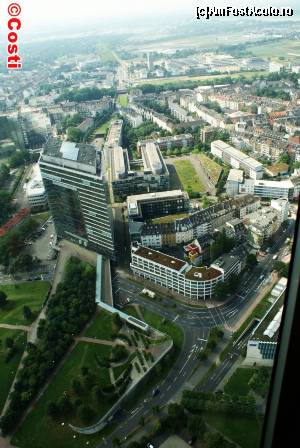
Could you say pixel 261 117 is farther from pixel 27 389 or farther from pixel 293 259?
pixel 293 259

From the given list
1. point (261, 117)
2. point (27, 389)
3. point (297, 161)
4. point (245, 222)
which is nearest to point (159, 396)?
point (27, 389)

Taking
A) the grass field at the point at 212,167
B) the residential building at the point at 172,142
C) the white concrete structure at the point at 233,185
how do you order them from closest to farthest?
the white concrete structure at the point at 233,185, the grass field at the point at 212,167, the residential building at the point at 172,142

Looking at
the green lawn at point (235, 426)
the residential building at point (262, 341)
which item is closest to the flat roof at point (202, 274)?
the residential building at point (262, 341)

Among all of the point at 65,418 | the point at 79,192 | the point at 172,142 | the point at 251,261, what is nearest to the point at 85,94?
the point at 172,142

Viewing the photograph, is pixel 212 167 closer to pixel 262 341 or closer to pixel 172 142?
pixel 172 142

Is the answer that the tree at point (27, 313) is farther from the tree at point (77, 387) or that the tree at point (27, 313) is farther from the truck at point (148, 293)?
the truck at point (148, 293)

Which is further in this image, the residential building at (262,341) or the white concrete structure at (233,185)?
the white concrete structure at (233,185)

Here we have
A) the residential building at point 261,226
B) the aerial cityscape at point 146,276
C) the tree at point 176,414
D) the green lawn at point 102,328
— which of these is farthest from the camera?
the residential building at point 261,226
